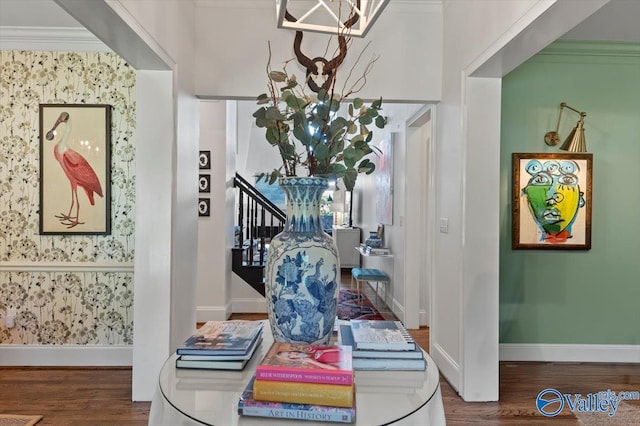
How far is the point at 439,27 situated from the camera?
333 cm

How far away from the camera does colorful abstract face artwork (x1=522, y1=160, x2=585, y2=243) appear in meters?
3.50

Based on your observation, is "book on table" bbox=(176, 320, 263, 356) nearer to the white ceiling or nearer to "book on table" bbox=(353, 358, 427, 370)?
"book on table" bbox=(353, 358, 427, 370)

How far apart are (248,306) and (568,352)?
10.9 feet

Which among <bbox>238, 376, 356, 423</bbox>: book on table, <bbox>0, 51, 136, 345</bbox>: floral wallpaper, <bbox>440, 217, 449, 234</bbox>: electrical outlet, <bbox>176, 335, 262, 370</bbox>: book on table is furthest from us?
<bbox>0, 51, 136, 345</bbox>: floral wallpaper

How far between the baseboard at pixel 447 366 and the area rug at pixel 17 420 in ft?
8.75

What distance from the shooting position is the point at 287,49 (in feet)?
10.8

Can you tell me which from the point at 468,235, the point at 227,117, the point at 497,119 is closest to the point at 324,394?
the point at 468,235

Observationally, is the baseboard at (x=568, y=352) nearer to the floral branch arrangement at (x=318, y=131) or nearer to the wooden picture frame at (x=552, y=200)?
the wooden picture frame at (x=552, y=200)

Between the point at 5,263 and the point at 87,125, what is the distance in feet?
4.27

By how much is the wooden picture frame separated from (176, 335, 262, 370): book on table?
10.0ft

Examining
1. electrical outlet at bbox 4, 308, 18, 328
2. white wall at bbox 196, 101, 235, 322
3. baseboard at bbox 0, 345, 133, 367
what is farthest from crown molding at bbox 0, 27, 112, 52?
baseboard at bbox 0, 345, 133, 367

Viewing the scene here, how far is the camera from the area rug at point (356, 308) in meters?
4.95

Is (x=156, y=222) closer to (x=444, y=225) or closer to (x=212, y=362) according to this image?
(x=212, y=362)

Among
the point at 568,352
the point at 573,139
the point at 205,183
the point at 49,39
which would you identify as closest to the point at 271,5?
the point at 49,39
